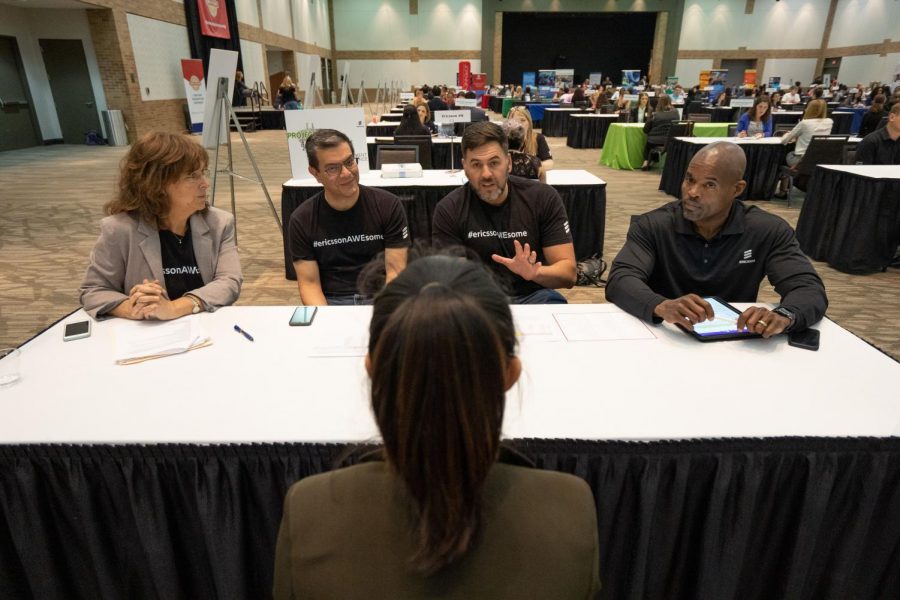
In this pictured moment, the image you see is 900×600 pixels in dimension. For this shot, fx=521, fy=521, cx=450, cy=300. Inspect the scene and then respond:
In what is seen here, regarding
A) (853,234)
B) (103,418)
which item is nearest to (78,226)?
(103,418)

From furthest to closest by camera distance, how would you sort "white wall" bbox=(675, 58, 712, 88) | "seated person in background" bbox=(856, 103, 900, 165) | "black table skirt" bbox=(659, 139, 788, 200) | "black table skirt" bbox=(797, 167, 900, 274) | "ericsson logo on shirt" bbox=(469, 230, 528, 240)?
"white wall" bbox=(675, 58, 712, 88) → "black table skirt" bbox=(659, 139, 788, 200) → "seated person in background" bbox=(856, 103, 900, 165) → "black table skirt" bbox=(797, 167, 900, 274) → "ericsson logo on shirt" bbox=(469, 230, 528, 240)

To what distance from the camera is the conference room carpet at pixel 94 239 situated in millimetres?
3439

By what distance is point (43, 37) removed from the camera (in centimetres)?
1068

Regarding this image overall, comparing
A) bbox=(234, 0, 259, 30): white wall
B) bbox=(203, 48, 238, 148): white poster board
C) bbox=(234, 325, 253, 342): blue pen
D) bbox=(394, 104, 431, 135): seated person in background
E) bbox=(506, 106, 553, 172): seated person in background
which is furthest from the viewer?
bbox=(234, 0, 259, 30): white wall

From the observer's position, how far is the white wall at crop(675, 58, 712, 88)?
23.4 meters

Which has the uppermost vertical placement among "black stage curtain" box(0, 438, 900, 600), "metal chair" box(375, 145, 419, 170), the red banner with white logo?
the red banner with white logo

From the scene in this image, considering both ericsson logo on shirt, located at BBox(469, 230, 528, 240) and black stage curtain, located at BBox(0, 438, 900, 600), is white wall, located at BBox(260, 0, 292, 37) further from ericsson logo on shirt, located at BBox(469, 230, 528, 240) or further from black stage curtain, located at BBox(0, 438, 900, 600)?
black stage curtain, located at BBox(0, 438, 900, 600)

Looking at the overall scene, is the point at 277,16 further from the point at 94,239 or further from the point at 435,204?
the point at 435,204

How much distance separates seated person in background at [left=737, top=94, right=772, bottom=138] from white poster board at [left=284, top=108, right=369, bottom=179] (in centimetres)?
548

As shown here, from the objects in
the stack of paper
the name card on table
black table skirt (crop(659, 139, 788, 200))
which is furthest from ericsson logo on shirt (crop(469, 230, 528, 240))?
black table skirt (crop(659, 139, 788, 200))

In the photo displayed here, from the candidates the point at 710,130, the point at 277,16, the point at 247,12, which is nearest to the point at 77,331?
the point at 710,130

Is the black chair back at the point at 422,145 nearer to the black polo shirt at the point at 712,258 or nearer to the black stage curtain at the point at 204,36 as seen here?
the black polo shirt at the point at 712,258

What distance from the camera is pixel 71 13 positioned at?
10461 mm

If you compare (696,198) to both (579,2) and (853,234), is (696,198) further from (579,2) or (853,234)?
(579,2)
